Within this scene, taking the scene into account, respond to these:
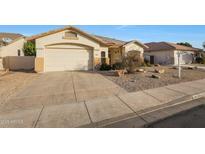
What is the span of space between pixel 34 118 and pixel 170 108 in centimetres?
432

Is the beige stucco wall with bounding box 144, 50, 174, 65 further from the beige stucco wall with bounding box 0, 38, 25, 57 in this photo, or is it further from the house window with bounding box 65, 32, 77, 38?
the beige stucco wall with bounding box 0, 38, 25, 57

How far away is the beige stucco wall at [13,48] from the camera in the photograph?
2588cm

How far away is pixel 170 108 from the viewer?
491 centimetres

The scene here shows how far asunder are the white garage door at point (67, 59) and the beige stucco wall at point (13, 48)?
1689 centimetres

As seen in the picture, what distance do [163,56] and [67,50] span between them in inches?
796

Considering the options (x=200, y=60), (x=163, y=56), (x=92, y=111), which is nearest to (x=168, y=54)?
(x=163, y=56)

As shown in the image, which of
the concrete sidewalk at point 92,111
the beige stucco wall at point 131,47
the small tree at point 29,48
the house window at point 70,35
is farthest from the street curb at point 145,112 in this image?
the small tree at point 29,48

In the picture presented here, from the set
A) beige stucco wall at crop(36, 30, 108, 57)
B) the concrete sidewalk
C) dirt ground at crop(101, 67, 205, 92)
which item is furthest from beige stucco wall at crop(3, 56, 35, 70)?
the concrete sidewalk

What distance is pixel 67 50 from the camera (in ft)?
49.0

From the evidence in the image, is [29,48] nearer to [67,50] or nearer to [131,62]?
[67,50]

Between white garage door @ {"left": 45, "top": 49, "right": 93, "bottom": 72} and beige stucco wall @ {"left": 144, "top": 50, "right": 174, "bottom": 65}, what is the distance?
17490 mm

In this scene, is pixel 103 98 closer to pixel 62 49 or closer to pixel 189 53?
pixel 62 49
